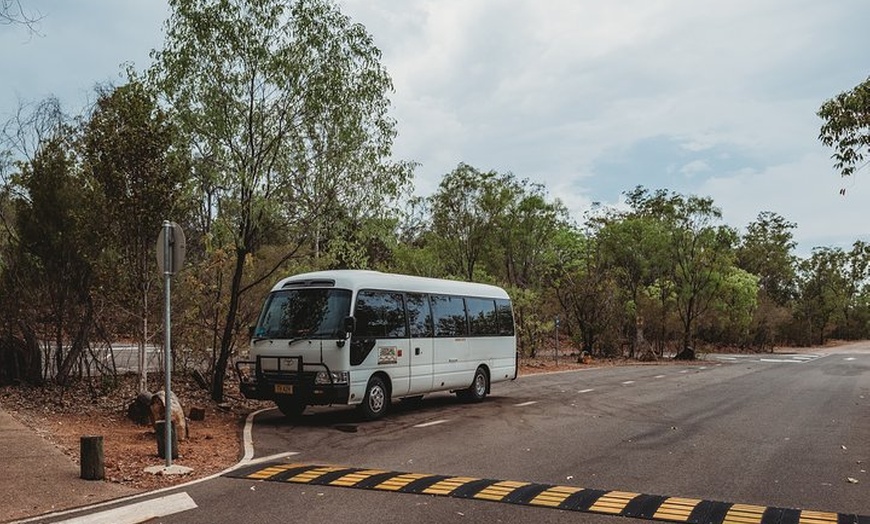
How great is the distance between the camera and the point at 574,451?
1005 centimetres

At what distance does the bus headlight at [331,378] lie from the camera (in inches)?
497

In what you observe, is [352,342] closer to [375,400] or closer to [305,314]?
[305,314]

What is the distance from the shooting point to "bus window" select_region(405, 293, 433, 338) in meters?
14.6

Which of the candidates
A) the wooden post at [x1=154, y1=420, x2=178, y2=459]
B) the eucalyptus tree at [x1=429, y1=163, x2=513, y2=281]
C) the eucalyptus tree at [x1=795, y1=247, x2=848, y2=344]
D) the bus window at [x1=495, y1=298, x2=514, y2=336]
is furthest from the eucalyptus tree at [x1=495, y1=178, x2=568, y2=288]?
the eucalyptus tree at [x1=795, y1=247, x2=848, y2=344]

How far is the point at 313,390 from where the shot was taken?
41.5 feet

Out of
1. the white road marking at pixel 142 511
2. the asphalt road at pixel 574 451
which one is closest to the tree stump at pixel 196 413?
the asphalt road at pixel 574 451

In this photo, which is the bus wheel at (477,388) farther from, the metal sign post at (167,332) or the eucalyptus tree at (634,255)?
the eucalyptus tree at (634,255)

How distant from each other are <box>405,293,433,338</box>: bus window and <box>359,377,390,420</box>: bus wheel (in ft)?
4.19

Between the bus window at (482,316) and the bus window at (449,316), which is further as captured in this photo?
the bus window at (482,316)

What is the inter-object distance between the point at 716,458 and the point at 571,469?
204cm

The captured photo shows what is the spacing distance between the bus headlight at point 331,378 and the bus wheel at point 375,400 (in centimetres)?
73

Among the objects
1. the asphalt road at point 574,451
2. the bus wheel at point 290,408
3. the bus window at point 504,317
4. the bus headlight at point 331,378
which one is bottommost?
the asphalt road at point 574,451

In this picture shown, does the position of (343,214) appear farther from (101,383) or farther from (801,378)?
(801,378)

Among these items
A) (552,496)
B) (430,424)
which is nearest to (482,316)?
(430,424)
